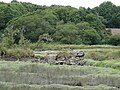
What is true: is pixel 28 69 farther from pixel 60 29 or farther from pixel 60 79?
pixel 60 29

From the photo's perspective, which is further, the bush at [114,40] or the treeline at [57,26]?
the bush at [114,40]

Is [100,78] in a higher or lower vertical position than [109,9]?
lower

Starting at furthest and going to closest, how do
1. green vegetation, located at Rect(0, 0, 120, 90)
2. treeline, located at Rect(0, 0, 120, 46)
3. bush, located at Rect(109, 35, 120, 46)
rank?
bush, located at Rect(109, 35, 120, 46)
treeline, located at Rect(0, 0, 120, 46)
green vegetation, located at Rect(0, 0, 120, 90)

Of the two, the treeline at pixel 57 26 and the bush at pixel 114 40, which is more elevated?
the treeline at pixel 57 26

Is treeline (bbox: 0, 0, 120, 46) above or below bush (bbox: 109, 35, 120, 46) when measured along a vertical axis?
above

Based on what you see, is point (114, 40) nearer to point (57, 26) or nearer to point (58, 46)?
point (57, 26)

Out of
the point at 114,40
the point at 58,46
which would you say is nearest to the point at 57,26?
the point at 58,46

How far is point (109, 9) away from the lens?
7000cm

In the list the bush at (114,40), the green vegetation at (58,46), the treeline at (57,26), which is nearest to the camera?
the green vegetation at (58,46)

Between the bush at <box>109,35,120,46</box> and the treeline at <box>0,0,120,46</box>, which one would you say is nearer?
the treeline at <box>0,0,120,46</box>

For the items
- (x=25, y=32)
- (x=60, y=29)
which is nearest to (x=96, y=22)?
(x=60, y=29)

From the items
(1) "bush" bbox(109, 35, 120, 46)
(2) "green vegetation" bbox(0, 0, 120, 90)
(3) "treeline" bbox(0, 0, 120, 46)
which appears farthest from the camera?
(1) "bush" bbox(109, 35, 120, 46)

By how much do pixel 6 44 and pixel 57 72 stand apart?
1598 cm

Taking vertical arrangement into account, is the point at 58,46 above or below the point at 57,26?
below
